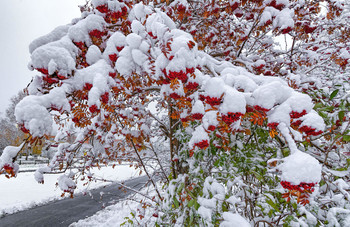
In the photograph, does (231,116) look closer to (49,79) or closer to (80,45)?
(49,79)

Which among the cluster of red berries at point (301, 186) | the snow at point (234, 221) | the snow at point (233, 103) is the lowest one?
the snow at point (234, 221)

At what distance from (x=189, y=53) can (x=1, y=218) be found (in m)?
10.9

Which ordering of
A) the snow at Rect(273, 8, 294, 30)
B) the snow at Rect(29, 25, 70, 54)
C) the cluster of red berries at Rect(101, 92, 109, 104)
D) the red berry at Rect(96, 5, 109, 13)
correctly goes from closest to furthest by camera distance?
1. the cluster of red berries at Rect(101, 92, 109, 104)
2. the snow at Rect(29, 25, 70, 54)
3. the red berry at Rect(96, 5, 109, 13)
4. the snow at Rect(273, 8, 294, 30)

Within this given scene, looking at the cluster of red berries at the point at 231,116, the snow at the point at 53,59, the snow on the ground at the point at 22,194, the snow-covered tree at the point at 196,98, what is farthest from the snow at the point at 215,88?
the snow on the ground at the point at 22,194

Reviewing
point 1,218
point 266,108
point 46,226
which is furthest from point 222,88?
point 1,218

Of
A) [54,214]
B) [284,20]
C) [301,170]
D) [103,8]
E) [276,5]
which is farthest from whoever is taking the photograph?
[54,214]

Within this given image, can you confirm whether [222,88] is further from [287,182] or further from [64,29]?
[64,29]

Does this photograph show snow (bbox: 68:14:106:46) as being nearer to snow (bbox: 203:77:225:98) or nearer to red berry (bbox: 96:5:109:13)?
red berry (bbox: 96:5:109:13)

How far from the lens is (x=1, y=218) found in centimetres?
777

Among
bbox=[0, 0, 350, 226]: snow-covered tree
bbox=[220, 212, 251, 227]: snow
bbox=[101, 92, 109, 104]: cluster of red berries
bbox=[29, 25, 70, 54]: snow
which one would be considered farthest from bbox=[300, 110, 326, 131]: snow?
bbox=[29, 25, 70, 54]: snow

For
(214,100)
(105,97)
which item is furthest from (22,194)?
(214,100)

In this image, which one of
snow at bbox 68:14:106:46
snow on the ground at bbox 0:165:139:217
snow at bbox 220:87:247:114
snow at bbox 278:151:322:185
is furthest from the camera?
snow on the ground at bbox 0:165:139:217

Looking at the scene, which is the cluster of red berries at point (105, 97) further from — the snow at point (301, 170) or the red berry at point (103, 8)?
the snow at point (301, 170)

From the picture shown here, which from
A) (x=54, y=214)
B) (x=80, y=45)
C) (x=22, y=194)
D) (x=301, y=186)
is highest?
(x=80, y=45)
